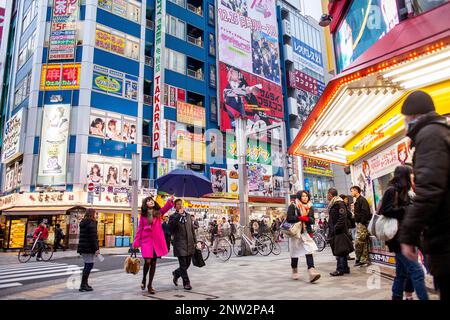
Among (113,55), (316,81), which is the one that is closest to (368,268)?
(113,55)

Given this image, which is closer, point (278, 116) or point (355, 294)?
point (355, 294)

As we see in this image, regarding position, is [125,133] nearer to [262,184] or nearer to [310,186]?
[262,184]

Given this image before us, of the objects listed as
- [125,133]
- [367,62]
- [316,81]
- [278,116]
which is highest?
[316,81]

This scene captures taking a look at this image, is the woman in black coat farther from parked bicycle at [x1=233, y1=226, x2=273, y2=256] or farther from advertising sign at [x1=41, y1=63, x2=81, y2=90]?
advertising sign at [x1=41, y1=63, x2=81, y2=90]

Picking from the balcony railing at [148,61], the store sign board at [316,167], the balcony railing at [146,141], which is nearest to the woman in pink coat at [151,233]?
the balcony railing at [146,141]

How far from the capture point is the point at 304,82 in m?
49.0

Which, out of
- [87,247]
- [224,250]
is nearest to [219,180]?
[224,250]

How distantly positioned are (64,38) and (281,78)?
1126 inches

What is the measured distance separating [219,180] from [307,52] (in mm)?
28991

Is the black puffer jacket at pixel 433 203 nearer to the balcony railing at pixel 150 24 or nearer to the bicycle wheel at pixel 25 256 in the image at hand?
the bicycle wheel at pixel 25 256

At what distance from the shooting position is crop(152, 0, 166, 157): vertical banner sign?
2840 centimetres

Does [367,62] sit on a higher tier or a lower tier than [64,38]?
lower

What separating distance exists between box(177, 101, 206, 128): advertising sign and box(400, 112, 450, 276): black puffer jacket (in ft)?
96.1
